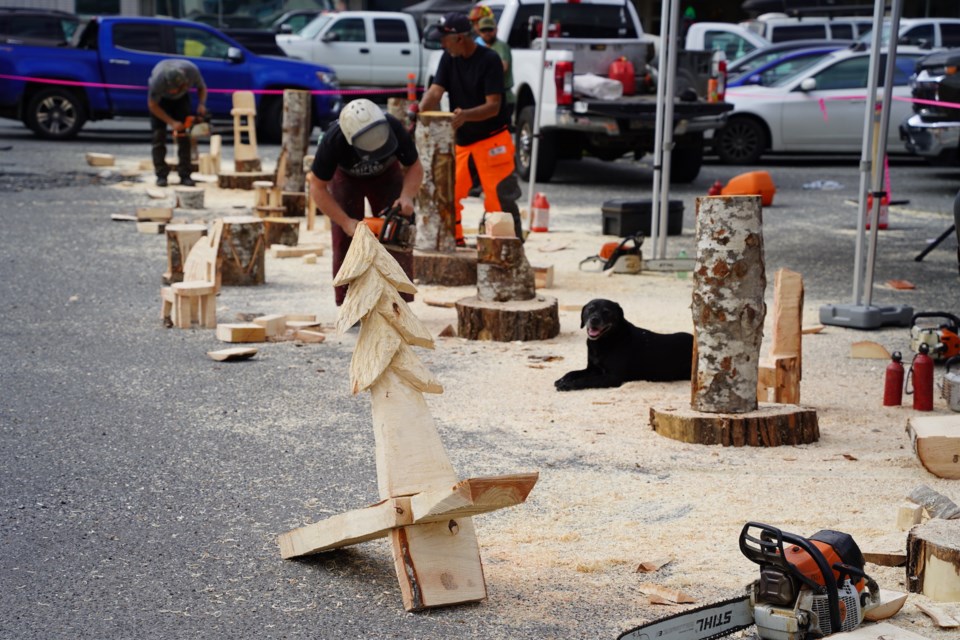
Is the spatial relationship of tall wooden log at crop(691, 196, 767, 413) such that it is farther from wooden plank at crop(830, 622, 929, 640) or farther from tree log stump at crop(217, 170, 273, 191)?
tree log stump at crop(217, 170, 273, 191)

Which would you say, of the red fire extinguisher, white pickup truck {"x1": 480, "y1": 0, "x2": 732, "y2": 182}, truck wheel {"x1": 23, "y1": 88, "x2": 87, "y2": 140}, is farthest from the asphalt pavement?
truck wheel {"x1": 23, "y1": 88, "x2": 87, "y2": 140}

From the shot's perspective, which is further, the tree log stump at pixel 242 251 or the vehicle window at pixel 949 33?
the vehicle window at pixel 949 33

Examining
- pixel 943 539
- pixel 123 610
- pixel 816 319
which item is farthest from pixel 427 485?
pixel 816 319

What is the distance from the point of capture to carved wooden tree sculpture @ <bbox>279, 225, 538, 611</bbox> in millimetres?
3637

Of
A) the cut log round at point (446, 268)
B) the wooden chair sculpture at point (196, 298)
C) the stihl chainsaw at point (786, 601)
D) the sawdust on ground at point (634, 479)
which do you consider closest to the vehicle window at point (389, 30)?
the cut log round at point (446, 268)

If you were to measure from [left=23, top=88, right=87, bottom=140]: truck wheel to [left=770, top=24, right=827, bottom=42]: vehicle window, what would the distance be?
486 inches

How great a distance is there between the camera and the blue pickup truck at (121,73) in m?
19.2

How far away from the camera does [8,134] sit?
21.1m

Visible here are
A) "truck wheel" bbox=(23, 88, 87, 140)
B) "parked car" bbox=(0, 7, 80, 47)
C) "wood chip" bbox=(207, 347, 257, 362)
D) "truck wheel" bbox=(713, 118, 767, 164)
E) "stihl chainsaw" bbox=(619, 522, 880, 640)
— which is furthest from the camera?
"parked car" bbox=(0, 7, 80, 47)

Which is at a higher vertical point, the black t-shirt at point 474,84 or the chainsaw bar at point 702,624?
the black t-shirt at point 474,84

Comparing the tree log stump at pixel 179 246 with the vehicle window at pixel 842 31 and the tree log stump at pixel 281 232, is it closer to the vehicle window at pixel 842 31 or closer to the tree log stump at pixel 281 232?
the tree log stump at pixel 281 232

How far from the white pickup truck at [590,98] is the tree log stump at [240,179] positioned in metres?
3.28

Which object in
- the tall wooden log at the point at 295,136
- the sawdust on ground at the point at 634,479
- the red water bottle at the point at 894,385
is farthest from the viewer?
the tall wooden log at the point at 295,136

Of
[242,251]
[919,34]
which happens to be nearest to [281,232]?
[242,251]
